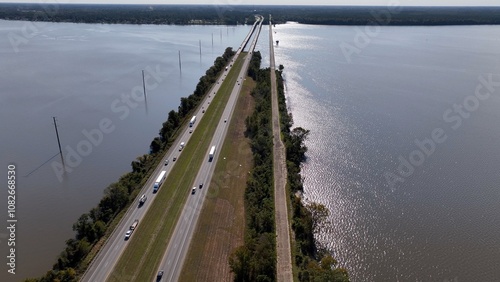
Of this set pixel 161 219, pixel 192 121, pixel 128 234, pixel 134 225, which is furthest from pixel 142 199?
pixel 192 121

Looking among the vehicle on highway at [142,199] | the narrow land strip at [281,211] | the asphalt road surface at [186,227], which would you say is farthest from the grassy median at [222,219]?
the vehicle on highway at [142,199]

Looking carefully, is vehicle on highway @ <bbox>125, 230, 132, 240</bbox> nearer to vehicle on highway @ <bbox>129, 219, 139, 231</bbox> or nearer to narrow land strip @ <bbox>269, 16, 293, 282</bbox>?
vehicle on highway @ <bbox>129, 219, 139, 231</bbox>

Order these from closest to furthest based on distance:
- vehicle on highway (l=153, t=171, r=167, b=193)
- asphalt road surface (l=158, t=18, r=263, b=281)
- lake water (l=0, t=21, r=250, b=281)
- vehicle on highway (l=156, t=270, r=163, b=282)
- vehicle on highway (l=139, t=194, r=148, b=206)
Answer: vehicle on highway (l=156, t=270, r=163, b=282), asphalt road surface (l=158, t=18, r=263, b=281), lake water (l=0, t=21, r=250, b=281), vehicle on highway (l=139, t=194, r=148, b=206), vehicle on highway (l=153, t=171, r=167, b=193)

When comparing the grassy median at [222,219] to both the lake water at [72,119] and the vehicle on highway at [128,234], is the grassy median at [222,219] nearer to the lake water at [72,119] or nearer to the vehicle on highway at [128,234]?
the vehicle on highway at [128,234]

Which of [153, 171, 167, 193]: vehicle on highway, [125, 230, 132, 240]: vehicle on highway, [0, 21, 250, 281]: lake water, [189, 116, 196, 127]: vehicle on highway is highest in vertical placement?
[189, 116, 196, 127]: vehicle on highway

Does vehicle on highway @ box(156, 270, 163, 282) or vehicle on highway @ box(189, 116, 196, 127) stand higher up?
vehicle on highway @ box(189, 116, 196, 127)

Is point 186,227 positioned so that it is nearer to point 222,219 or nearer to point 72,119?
point 222,219

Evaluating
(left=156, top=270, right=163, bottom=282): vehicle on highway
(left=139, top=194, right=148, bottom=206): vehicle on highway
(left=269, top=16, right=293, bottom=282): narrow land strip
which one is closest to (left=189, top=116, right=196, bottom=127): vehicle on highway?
(left=269, top=16, right=293, bottom=282): narrow land strip

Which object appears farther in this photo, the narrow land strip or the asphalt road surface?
the asphalt road surface
